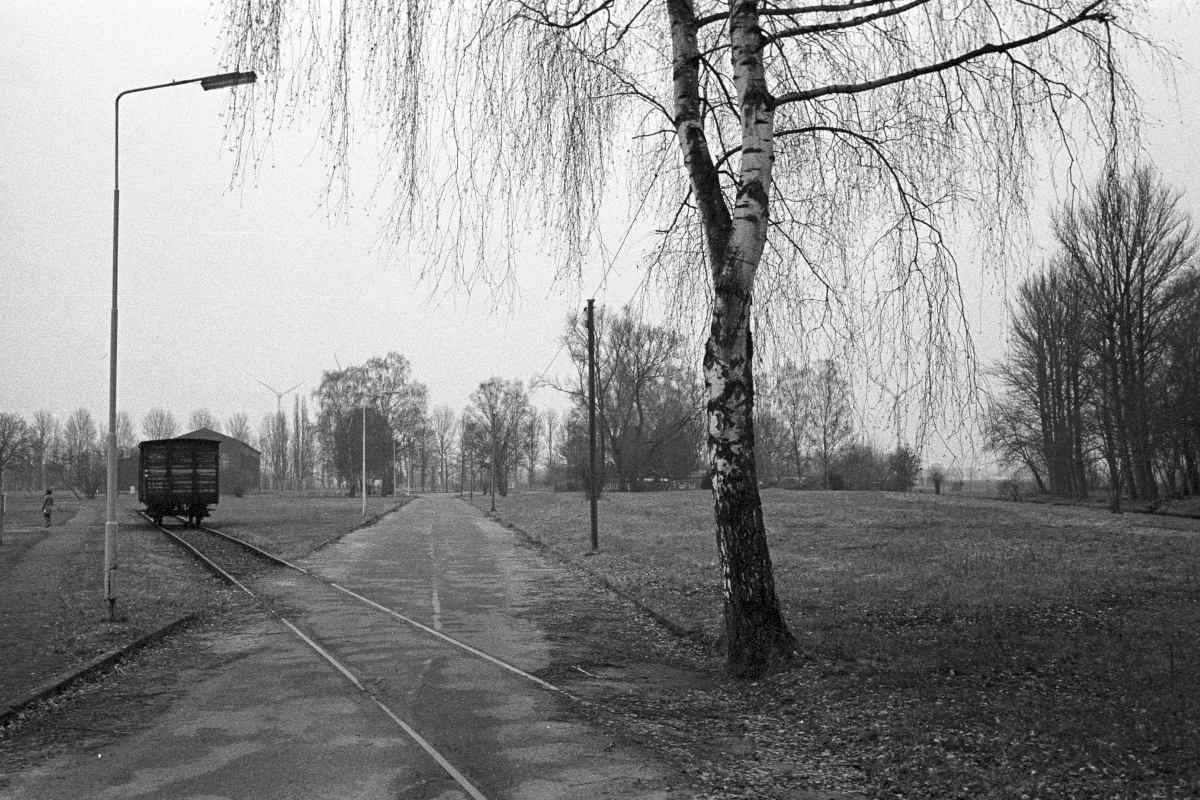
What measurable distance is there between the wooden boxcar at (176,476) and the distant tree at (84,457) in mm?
34641

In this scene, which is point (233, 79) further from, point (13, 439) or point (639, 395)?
point (13, 439)

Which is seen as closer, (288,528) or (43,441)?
(288,528)

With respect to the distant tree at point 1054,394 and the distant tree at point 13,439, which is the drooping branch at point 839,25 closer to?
the distant tree at point 1054,394

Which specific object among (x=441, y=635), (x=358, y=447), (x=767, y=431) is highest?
(x=358, y=447)

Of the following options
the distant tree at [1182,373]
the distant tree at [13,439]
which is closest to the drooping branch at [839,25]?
the distant tree at [1182,373]

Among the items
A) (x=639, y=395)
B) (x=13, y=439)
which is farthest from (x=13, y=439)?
(x=639, y=395)

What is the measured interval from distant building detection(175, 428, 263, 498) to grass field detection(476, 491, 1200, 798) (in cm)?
7820

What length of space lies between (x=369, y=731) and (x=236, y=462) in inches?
4176

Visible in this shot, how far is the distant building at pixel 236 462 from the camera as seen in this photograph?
3477 inches

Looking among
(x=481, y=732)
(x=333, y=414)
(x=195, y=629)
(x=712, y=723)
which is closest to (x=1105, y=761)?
(x=712, y=723)

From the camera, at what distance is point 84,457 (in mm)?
75688

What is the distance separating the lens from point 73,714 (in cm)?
722

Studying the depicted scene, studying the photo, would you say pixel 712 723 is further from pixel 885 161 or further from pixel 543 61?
pixel 543 61

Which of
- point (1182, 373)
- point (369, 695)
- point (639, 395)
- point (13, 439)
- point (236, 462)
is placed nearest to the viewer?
point (369, 695)
